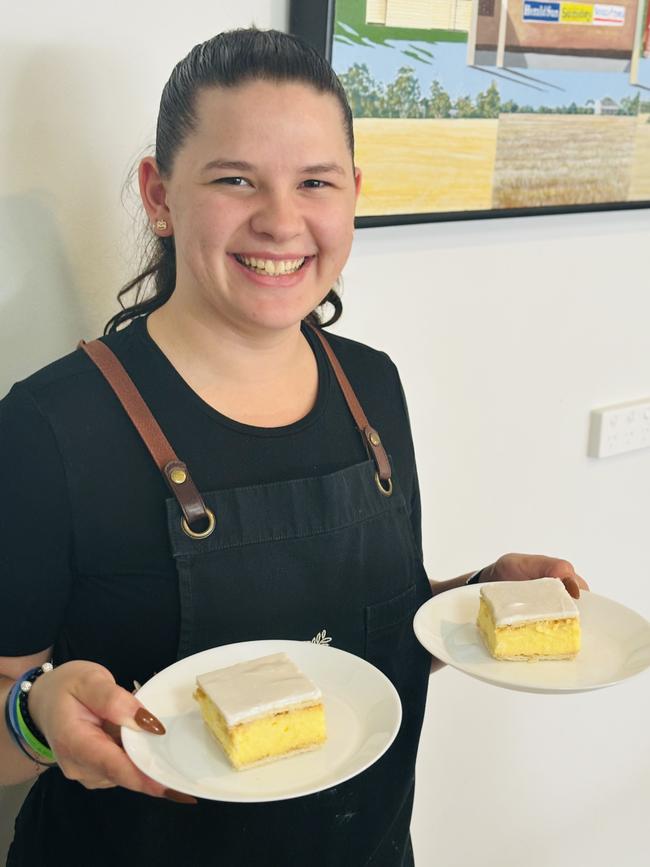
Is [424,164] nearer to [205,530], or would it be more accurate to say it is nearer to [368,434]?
[368,434]

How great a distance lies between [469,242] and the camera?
1.68 m

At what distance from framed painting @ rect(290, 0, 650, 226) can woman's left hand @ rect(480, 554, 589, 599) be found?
0.53 m

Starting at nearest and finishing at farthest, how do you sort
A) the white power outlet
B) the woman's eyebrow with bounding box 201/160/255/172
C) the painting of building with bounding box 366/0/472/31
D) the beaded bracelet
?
1. the beaded bracelet
2. the woman's eyebrow with bounding box 201/160/255/172
3. the painting of building with bounding box 366/0/472/31
4. the white power outlet

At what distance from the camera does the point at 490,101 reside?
1.59 m

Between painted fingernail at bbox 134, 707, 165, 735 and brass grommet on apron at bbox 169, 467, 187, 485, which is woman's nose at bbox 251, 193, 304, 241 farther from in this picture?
painted fingernail at bbox 134, 707, 165, 735

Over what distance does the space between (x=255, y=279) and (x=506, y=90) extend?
2.32 feet

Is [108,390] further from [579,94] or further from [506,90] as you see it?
[579,94]

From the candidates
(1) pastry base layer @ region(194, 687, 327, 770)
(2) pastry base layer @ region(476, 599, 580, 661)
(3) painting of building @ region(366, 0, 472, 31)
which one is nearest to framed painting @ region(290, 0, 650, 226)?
(3) painting of building @ region(366, 0, 472, 31)

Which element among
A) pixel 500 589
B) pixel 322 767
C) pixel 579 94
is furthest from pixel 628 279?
pixel 322 767

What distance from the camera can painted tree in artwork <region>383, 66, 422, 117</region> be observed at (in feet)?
4.84

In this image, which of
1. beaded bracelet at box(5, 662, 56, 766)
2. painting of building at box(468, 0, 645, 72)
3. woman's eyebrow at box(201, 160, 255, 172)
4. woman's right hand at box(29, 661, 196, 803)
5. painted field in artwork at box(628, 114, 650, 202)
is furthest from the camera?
painted field in artwork at box(628, 114, 650, 202)

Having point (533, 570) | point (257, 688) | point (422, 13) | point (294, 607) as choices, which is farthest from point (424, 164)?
point (257, 688)

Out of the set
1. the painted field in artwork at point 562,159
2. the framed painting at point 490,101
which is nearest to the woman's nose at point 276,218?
the framed painting at point 490,101

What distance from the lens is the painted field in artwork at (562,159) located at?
1646mm
